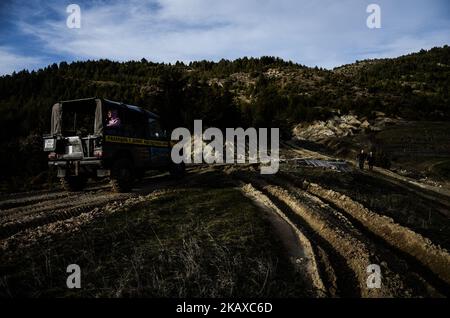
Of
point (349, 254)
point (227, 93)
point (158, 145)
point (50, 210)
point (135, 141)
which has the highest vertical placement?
point (227, 93)

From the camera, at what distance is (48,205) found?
10.4 metres

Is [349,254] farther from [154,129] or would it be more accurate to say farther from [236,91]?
[236,91]

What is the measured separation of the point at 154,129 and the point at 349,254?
32.4ft

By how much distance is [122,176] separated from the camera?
12352mm

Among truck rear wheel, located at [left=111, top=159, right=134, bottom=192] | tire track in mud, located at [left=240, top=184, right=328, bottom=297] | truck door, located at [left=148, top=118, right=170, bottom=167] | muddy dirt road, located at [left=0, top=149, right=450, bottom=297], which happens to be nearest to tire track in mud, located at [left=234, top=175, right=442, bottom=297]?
muddy dirt road, located at [left=0, top=149, right=450, bottom=297]

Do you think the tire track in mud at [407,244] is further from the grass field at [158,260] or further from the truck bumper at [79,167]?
the truck bumper at [79,167]

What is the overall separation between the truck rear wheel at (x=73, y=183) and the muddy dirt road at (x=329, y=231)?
11.5 inches

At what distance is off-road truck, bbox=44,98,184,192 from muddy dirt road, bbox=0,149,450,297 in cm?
71

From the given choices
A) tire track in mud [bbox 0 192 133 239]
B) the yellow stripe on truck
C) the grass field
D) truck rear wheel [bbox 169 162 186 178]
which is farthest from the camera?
truck rear wheel [bbox 169 162 186 178]

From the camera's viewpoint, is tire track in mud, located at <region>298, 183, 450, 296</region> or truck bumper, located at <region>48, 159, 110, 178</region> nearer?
tire track in mud, located at <region>298, 183, 450, 296</region>

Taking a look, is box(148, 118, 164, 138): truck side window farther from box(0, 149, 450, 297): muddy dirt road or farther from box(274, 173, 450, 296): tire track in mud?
box(274, 173, 450, 296): tire track in mud

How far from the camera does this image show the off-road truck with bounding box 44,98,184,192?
11.7m

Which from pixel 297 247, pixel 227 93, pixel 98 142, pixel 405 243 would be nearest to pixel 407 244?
pixel 405 243

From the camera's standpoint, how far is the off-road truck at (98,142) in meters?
11.7
